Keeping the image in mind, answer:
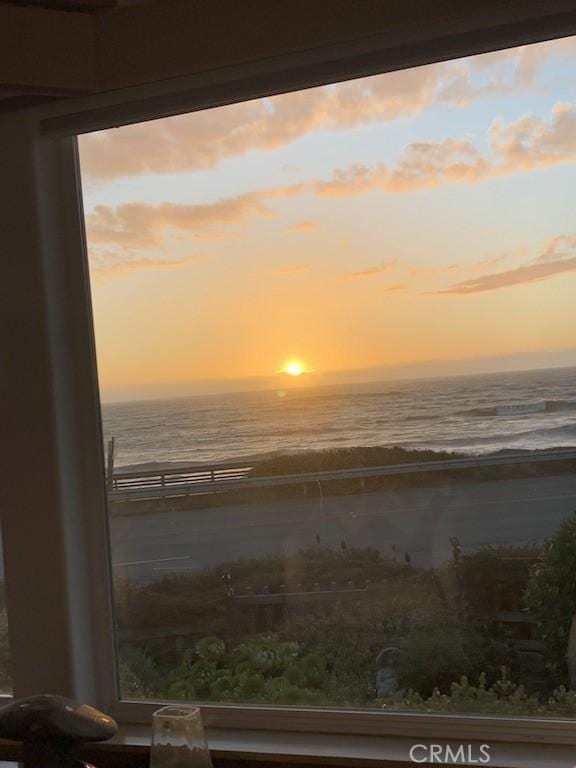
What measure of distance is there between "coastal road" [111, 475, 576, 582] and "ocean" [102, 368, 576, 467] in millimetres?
115

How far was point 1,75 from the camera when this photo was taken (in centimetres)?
207

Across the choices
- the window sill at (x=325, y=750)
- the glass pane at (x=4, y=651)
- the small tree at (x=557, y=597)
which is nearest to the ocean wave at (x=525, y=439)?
the small tree at (x=557, y=597)

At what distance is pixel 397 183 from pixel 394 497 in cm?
77

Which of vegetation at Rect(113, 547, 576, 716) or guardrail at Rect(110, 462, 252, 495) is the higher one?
guardrail at Rect(110, 462, 252, 495)

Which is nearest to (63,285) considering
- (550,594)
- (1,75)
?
(1,75)

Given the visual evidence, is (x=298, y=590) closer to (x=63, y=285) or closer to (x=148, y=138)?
(x=63, y=285)

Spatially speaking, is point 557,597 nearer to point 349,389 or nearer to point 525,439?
point 525,439

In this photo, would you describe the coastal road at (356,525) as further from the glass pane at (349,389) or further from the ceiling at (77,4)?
the ceiling at (77,4)

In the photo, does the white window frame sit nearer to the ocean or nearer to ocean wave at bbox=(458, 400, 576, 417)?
the ocean

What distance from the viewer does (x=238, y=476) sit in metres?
2.30

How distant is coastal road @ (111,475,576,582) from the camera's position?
207cm

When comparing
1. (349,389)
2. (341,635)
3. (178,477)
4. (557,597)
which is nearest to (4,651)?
(178,477)

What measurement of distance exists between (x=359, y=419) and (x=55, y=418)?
0.79 meters

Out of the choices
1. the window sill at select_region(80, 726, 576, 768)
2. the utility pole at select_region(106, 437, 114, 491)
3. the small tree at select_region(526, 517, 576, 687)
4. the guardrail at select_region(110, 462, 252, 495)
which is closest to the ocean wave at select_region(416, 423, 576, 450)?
the small tree at select_region(526, 517, 576, 687)
